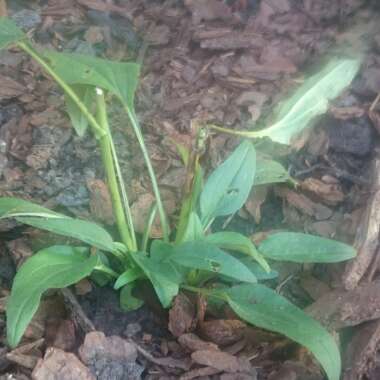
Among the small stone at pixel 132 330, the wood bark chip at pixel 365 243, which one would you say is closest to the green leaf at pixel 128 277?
the small stone at pixel 132 330

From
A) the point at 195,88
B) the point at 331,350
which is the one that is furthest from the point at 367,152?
the point at 331,350

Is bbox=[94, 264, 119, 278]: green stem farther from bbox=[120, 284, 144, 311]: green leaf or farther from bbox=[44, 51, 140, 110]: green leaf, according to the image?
bbox=[44, 51, 140, 110]: green leaf

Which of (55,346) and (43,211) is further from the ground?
(43,211)

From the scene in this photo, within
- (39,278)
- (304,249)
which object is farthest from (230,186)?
(39,278)

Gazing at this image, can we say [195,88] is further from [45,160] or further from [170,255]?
[170,255]

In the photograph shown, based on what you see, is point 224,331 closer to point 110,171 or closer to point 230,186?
point 230,186

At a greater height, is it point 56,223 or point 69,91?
point 69,91

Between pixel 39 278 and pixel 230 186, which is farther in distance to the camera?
pixel 230 186

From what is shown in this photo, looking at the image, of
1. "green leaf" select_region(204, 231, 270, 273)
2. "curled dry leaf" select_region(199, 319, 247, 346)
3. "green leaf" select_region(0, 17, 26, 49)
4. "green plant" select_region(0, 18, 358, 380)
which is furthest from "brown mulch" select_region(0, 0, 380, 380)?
"green leaf" select_region(0, 17, 26, 49)
